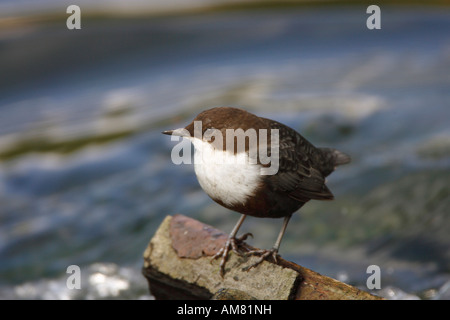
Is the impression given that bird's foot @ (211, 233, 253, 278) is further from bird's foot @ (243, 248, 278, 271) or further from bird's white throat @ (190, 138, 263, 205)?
bird's white throat @ (190, 138, 263, 205)

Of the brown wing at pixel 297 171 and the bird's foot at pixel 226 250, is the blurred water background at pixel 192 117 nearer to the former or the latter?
the brown wing at pixel 297 171

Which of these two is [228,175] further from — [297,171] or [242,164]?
[297,171]

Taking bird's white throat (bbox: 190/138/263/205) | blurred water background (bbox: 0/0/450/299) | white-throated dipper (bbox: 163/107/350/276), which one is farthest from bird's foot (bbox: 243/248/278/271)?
blurred water background (bbox: 0/0/450/299)

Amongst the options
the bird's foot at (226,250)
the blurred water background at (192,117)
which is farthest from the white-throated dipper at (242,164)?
the blurred water background at (192,117)

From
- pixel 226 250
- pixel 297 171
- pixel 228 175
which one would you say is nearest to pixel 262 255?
pixel 226 250

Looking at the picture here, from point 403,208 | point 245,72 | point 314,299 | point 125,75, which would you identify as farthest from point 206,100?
point 314,299

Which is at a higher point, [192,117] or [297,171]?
[297,171]
